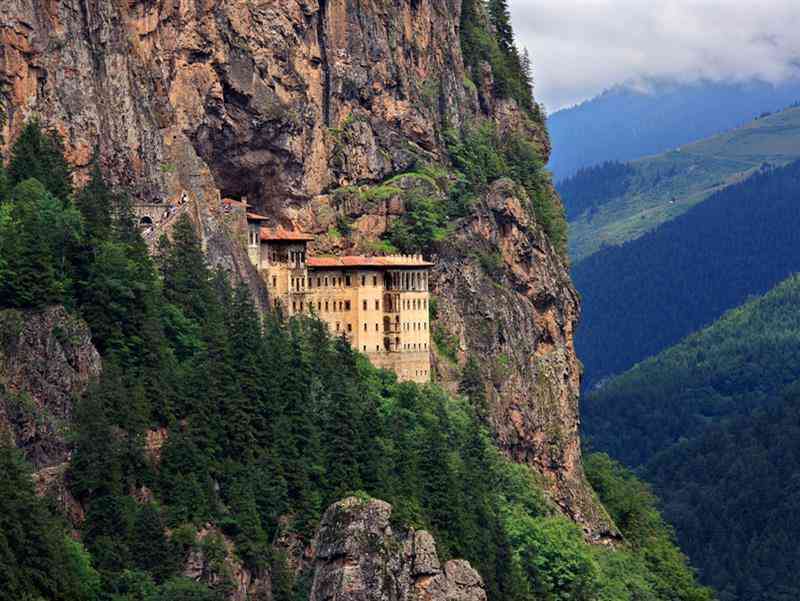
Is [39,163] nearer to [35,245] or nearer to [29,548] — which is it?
[35,245]

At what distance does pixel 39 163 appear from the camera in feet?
A: 389

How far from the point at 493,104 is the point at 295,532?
60187 millimetres

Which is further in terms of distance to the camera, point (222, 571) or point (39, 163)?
point (39, 163)

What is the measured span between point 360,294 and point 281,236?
585cm

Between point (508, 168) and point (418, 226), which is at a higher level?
point (508, 168)

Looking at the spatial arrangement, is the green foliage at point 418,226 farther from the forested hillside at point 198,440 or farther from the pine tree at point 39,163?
the pine tree at point 39,163

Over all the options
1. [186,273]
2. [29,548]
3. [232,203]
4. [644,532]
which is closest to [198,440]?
[186,273]

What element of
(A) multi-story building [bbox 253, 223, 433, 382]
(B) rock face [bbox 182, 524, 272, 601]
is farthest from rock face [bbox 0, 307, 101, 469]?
(A) multi-story building [bbox 253, 223, 433, 382]

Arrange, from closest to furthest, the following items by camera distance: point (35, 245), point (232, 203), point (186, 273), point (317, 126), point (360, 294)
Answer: point (35, 245)
point (186, 273)
point (232, 203)
point (360, 294)
point (317, 126)

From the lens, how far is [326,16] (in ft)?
477

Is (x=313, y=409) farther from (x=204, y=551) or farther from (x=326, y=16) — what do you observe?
(x=326, y=16)

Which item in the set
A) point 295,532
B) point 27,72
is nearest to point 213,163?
point 27,72

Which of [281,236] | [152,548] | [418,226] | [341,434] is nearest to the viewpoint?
[152,548]

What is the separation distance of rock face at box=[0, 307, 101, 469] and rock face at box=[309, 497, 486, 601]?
565 inches
